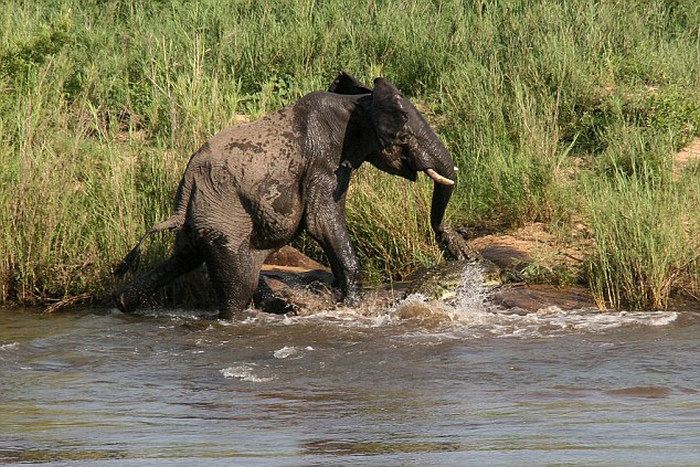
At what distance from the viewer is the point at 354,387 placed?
21.9 feet

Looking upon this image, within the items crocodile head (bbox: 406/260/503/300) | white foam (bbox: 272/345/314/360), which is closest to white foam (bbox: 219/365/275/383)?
white foam (bbox: 272/345/314/360)

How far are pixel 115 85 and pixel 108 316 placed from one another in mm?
3944

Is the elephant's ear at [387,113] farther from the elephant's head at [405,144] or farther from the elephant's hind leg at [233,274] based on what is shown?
the elephant's hind leg at [233,274]

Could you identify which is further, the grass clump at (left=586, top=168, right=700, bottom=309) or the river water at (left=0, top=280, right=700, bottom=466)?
the grass clump at (left=586, top=168, right=700, bottom=309)

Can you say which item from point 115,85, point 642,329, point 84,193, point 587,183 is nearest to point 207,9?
point 115,85

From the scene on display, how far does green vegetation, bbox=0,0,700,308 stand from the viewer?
9.21 m

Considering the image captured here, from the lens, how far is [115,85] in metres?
12.3

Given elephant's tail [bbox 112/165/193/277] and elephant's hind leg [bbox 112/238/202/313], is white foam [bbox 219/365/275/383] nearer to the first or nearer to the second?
elephant's tail [bbox 112/165/193/277]

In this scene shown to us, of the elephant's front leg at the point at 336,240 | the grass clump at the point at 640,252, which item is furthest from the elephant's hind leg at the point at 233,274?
the grass clump at the point at 640,252

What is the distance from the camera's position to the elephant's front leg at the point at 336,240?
27.6 feet

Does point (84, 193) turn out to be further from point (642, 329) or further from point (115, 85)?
point (642, 329)

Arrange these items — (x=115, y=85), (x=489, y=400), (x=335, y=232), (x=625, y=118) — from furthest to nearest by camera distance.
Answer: (x=115, y=85) < (x=625, y=118) < (x=335, y=232) < (x=489, y=400)

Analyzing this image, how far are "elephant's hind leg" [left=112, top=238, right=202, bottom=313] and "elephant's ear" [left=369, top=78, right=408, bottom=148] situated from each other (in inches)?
57.4

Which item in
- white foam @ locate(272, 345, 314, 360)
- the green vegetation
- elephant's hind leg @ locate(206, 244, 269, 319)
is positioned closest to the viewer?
white foam @ locate(272, 345, 314, 360)
